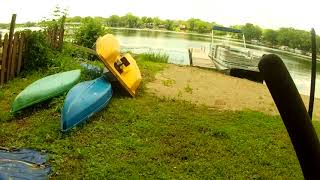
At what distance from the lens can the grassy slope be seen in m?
5.73

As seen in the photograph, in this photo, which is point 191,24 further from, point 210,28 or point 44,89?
point 44,89

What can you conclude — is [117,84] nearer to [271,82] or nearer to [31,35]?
[31,35]

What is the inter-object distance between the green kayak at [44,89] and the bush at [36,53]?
1.97 m

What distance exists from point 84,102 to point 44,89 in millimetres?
1525

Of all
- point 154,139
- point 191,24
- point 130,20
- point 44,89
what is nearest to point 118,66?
point 44,89

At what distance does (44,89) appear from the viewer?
857 cm

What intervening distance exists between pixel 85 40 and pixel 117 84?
8.41 metres

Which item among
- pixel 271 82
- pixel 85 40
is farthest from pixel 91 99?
pixel 85 40

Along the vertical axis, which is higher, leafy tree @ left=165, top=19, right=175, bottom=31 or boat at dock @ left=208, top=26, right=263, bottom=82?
leafy tree @ left=165, top=19, right=175, bottom=31

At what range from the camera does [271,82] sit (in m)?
0.80

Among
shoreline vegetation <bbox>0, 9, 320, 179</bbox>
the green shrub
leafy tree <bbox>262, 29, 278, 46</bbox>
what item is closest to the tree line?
leafy tree <bbox>262, 29, 278, 46</bbox>

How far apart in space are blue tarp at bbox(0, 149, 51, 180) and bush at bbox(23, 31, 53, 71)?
19.3 ft

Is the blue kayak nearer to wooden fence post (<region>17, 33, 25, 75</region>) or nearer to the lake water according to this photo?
wooden fence post (<region>17, 33, 25, 75</region>)

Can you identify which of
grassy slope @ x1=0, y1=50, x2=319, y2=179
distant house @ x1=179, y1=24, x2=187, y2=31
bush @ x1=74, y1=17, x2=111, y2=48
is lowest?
grassy slope @ x1=0, y1=50, x2=319, y2=179
